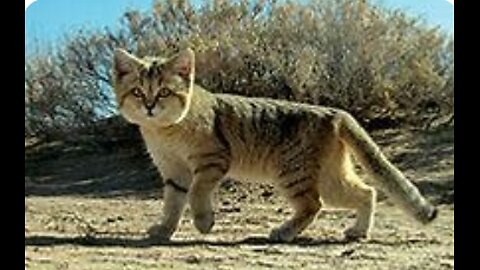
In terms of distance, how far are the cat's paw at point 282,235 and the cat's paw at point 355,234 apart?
1.33 ft

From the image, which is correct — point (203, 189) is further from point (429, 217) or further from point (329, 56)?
point (329, 56)

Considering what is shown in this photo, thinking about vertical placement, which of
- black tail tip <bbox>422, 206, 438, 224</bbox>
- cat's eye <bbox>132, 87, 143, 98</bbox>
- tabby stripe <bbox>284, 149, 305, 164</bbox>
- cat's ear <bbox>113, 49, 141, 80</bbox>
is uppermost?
cat's ear <bbox>113, 49, 141, 80</bbox>

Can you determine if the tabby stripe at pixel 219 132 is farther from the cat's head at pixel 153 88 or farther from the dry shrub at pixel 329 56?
the dry shrub at pixel 329 56

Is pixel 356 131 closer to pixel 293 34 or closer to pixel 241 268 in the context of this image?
pixel 241 268

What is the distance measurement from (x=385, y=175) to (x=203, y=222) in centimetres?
137

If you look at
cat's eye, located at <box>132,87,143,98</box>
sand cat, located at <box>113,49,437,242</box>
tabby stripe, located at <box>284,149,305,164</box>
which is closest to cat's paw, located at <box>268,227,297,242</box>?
sand cat, located at <box>113,49,437,242</box>

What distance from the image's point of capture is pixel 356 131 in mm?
7461

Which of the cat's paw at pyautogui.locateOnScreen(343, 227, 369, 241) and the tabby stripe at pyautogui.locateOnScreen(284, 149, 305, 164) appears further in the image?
the tabby stripe at pyautogui.locateOnScreen(284, 149, 305, 164)

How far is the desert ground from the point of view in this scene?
19.7 ft

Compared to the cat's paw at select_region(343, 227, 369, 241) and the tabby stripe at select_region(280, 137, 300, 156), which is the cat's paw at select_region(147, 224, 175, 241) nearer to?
the tabby stripe at select_region(280, 137, 300, 156)

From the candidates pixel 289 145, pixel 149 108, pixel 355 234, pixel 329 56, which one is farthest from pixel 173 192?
pixel 329 56

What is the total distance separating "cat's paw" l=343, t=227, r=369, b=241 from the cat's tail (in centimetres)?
33
